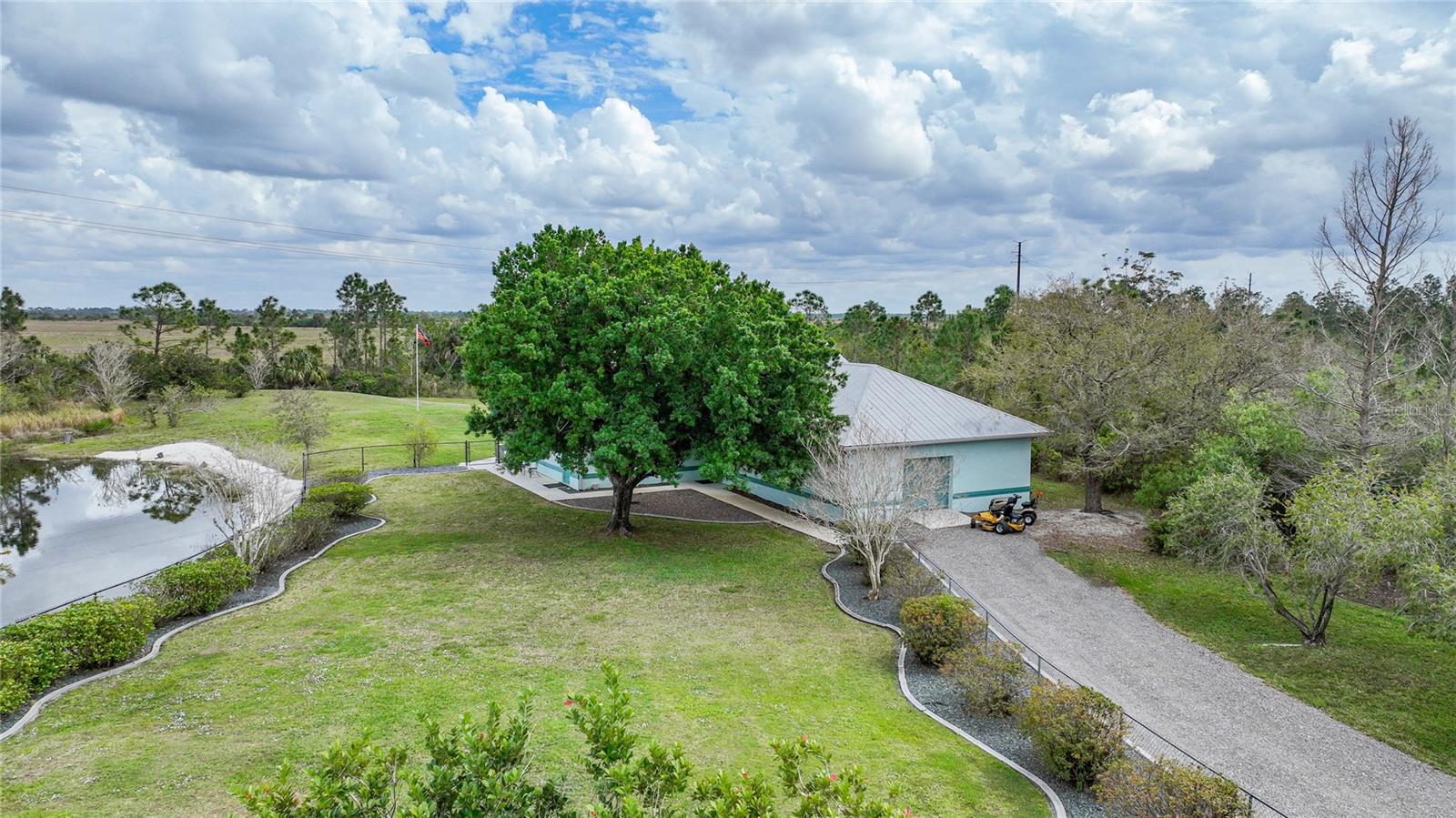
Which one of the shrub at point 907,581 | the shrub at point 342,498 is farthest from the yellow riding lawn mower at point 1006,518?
the shrub at point 342,498

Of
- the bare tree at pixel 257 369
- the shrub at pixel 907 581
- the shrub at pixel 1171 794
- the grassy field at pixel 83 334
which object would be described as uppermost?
the grassy field at pixel 83 334

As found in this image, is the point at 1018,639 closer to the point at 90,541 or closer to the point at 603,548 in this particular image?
the point at 603,548

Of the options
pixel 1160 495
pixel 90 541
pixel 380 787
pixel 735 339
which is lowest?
pixel 90 541

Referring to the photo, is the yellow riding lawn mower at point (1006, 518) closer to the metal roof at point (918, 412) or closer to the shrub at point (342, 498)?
the metal roof at point (918, 412)

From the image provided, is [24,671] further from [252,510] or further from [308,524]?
[308,524]

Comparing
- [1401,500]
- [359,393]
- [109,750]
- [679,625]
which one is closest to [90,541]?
[109,750]

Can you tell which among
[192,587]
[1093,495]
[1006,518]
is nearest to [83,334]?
[192,587]
